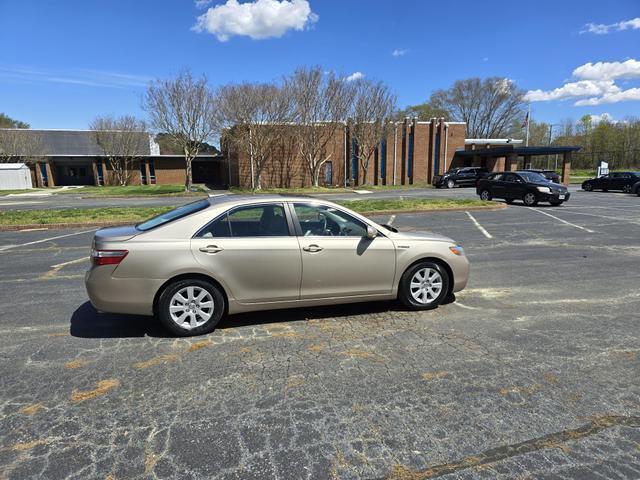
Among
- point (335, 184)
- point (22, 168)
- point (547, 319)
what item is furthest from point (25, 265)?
point (22, 168)

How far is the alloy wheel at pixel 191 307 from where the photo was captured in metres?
4.29

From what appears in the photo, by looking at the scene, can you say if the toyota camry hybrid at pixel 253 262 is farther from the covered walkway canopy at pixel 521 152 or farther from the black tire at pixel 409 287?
the covered walkway canopy at pixel 521 152

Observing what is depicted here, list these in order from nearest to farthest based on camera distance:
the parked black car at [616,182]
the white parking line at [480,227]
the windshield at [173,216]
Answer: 1. the windshield at [173,216]
2. the white parking line at [480,227]
3. the parked black car at [616,182]

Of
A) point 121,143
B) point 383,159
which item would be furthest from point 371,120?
point 121,143

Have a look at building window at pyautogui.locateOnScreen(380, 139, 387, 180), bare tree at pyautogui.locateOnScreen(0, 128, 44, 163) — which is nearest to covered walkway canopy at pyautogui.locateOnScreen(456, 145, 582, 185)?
building window at pyautogui.locateOnScreen(380, 139, 387, 180)

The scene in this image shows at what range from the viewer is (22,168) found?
4094cm

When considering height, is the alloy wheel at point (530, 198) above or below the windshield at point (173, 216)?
below

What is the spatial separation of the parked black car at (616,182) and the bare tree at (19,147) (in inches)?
1986

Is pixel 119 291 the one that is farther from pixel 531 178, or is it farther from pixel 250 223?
pixel 531 178

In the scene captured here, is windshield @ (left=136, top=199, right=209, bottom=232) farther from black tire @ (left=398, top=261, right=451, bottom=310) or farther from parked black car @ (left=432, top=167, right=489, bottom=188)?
parked black car @ (left=432, top=167, right=489, bottom=188)

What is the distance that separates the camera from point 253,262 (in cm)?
440

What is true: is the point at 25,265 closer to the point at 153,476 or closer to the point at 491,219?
the point at 153,476

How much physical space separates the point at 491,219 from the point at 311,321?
11.2 metres

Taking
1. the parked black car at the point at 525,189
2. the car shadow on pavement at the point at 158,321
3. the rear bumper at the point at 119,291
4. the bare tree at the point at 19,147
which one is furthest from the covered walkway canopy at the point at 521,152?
the bare tree at the point at 19,147
